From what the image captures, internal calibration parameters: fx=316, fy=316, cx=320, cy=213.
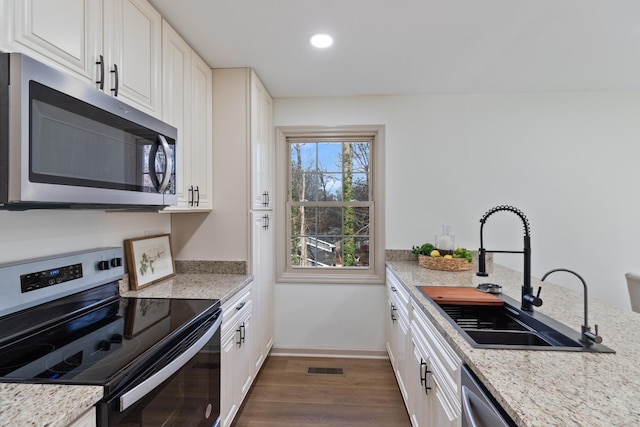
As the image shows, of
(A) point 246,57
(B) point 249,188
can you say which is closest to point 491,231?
(B) point 249,188

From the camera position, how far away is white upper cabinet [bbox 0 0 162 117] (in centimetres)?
93

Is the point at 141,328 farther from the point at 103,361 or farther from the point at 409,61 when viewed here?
the point at 409,61

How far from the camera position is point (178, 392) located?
1229mm

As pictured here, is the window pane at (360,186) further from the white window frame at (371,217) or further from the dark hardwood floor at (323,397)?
the dark hardwood floor at (323,397)

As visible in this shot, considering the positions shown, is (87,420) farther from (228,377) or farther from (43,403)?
(228,377)

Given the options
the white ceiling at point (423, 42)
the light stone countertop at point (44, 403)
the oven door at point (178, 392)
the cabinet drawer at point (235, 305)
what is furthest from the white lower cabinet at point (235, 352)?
the white ceiling at point (423, 42)

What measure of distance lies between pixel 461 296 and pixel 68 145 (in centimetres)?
185

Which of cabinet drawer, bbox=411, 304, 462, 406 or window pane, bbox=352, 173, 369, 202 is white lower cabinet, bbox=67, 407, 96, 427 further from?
window pane, bbox=352, 173, 369, 202

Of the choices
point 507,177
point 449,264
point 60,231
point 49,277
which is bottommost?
point 449,264

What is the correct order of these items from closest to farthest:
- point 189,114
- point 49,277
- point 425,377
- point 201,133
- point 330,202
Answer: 1. point 49,277
2. point 425,377
3. point 189,114
4. point 201,133
5. point 330,202

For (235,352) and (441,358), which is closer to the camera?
(441,358)

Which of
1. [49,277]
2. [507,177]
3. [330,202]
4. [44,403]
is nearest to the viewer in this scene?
[44,403]

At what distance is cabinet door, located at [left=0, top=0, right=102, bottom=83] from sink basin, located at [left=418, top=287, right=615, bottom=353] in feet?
5.61

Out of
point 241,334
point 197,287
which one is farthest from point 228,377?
point 197,287
